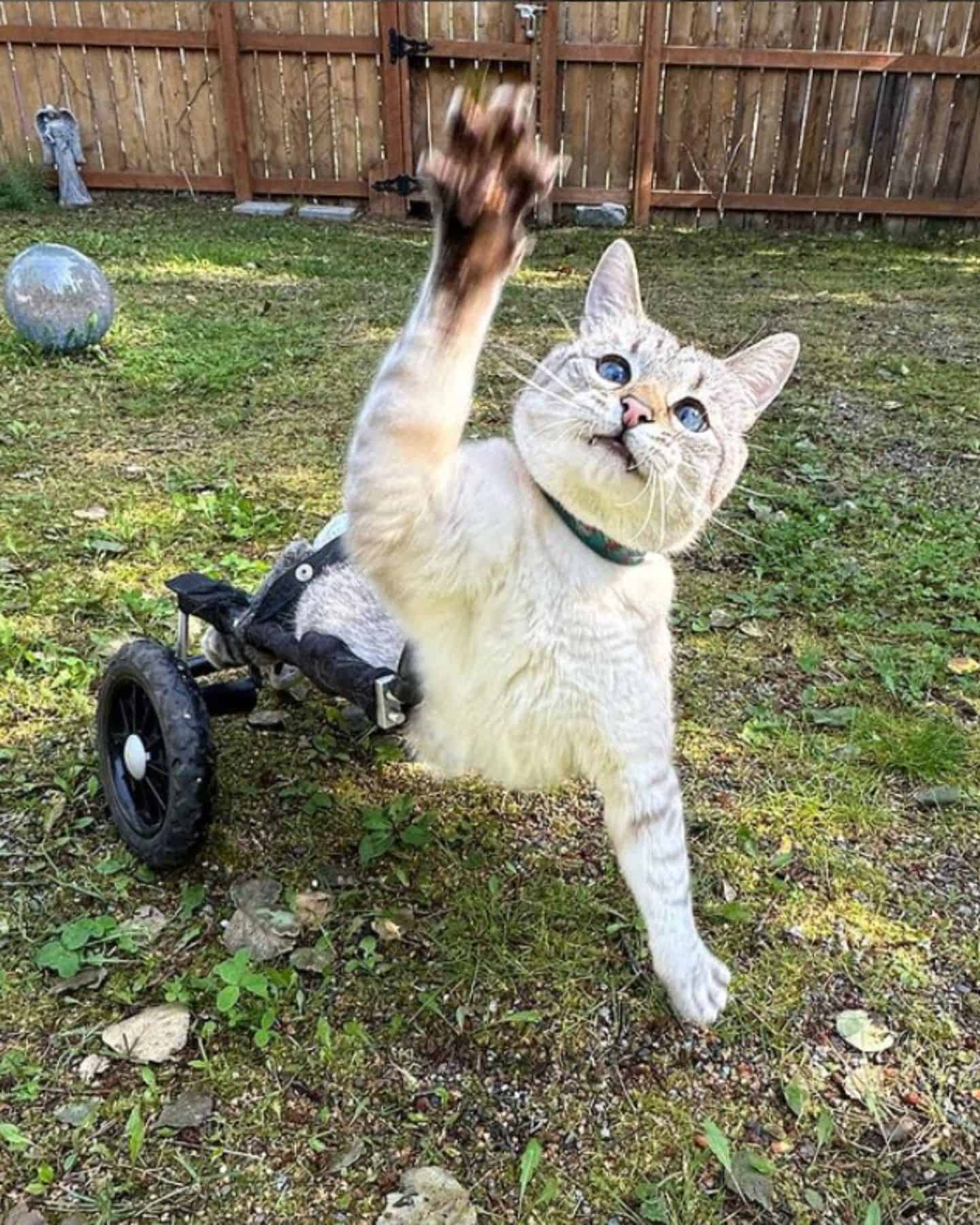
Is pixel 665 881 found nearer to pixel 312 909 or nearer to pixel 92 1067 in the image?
pixel 312 909

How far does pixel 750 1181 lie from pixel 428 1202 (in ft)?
1.50

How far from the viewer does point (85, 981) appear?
5.39 ft

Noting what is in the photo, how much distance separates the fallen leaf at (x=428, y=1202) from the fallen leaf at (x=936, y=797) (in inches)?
51.1

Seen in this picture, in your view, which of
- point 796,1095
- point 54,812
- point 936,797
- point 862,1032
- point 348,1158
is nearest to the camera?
point 348,1158

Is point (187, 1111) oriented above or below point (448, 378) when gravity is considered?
below

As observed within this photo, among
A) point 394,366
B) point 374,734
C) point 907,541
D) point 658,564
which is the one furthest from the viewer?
point 907,541

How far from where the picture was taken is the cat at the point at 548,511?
1275 mm

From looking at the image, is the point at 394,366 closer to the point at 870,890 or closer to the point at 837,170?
the point at 870,890

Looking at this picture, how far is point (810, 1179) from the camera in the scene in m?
1.43

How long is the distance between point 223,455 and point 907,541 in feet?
7.79

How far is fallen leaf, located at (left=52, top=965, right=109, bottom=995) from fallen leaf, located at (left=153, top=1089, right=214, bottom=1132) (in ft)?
0.88


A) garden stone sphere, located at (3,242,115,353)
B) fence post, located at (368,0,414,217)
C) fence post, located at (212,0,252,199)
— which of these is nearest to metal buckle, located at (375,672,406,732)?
garden stone sphere, located at (3,242,115,353)

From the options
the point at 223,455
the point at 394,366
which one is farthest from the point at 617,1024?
the point at 223,455

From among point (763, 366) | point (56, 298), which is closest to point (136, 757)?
point (763, 366)
